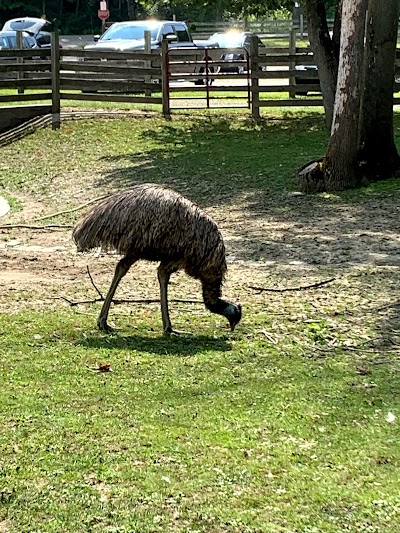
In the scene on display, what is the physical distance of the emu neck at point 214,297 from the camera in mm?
6793

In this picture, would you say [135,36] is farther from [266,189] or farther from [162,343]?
[162,343]

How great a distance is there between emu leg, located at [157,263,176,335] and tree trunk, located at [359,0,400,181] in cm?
718

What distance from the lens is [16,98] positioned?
1870 centimetres

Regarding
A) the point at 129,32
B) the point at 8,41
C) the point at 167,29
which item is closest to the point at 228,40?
the point at 167,29

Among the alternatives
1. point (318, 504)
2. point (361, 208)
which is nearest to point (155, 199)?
point (318, 504)

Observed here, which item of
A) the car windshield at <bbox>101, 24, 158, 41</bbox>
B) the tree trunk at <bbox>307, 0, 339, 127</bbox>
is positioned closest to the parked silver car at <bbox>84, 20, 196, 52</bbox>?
the car windshield at <bbox>101, 24, 158, 41</bbox>

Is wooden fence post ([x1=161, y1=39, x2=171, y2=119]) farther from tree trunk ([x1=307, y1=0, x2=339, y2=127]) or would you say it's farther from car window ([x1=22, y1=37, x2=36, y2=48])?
car window ([x1=22, y1=37, x2=36, y2=48])

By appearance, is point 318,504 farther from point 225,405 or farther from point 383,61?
point 383,61

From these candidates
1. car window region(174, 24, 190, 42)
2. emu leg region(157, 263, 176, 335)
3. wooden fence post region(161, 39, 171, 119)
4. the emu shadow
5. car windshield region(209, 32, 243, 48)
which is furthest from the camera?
car windshield region(209, 32, 243, 48)

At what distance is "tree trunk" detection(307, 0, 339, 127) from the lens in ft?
57.5

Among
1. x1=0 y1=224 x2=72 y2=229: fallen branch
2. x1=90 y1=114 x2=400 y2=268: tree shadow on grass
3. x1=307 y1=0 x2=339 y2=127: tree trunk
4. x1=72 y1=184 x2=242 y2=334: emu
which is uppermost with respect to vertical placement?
x1=307 y1=0 x2=339 y2=127: tree trunk

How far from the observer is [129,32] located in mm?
26969

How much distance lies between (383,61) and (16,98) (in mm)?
8057

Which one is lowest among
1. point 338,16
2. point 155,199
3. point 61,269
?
point 61,269
